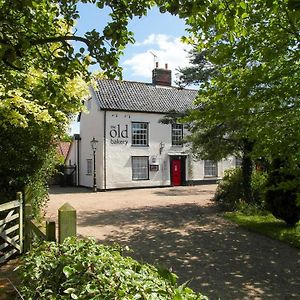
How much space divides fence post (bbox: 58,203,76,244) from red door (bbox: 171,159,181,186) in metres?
26.1

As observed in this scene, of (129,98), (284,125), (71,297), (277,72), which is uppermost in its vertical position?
(129,98)

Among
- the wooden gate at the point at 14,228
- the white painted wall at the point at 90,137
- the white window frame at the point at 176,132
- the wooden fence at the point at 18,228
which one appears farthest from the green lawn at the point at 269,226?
the white window frame at the point at 176,132

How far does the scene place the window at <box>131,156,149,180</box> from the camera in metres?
28.5

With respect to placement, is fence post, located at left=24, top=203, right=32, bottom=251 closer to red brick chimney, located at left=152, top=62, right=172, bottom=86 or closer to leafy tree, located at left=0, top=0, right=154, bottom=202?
leafy tree, located at left=0, top=0, right=154, bottom=202

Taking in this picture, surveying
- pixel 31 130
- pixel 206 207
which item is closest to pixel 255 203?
pixel 206 207

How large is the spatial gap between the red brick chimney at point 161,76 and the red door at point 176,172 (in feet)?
25.4

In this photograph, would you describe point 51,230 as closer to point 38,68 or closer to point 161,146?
point 38,68

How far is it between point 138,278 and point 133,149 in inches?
1020

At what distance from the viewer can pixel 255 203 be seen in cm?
1619

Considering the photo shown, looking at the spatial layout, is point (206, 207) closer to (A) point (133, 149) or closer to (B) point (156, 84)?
(A) point (133, 149)

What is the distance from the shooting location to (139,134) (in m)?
28.9

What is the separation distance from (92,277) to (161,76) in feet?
105

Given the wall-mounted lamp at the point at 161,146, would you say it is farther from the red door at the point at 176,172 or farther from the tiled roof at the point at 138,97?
the tiled roof at the point at 138,97

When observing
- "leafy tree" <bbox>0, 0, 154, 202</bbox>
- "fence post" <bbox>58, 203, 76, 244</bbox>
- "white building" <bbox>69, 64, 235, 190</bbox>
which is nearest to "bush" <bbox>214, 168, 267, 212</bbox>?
"leafy tree" <bbox>0, 0, 154, 202</bbox>
